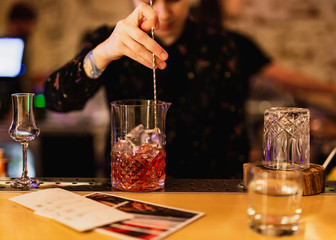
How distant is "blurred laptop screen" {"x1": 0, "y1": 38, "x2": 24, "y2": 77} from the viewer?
14.0ft

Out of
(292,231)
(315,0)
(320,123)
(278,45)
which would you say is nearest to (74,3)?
(278,45)

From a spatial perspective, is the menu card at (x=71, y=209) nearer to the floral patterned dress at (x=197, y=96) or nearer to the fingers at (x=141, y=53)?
the fingers at (x=141, y=53)

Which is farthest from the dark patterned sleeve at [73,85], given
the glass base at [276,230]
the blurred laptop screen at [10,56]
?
the blurred laptop screen at [10,56]

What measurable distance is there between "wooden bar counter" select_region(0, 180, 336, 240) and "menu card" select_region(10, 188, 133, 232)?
0.04 ft

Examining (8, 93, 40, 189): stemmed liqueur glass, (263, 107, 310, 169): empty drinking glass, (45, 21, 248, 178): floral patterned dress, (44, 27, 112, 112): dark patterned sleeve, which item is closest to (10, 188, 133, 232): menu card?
(8, 93, 40, 189): stemmed liqueur glass

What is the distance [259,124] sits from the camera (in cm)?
389

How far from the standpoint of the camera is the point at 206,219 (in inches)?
33.5

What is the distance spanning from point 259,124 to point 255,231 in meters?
3.18

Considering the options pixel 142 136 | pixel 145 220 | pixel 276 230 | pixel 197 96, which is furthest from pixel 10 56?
pixel 276 230

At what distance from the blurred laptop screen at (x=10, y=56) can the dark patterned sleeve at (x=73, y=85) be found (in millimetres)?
2813

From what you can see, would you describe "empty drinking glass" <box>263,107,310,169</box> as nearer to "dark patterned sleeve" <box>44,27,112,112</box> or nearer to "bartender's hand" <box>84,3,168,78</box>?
"bartender's hand" <box>84,3,168,78</box>

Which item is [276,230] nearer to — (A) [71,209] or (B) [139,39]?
(A) [71,209]

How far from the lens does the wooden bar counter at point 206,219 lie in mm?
765

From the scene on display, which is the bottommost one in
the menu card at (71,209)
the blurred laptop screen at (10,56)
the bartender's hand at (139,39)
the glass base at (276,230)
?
the glass base at (276,230)
